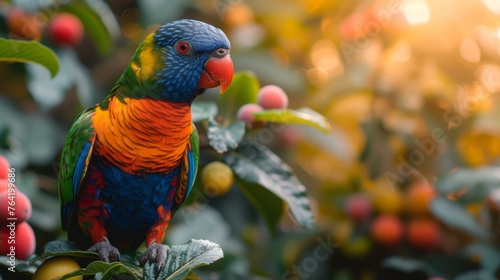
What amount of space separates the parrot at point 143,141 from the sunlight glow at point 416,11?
165 cm

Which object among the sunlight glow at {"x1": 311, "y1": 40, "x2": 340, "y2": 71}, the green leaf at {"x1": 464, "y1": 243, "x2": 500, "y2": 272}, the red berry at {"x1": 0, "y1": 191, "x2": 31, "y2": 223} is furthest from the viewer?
the sunlight glow at {"x1": 311, "y1": 40, "x2": 340, "y2": 71}

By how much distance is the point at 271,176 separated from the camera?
1.77 metres

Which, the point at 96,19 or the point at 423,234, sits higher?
the point at 96,19

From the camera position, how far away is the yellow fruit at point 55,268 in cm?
141

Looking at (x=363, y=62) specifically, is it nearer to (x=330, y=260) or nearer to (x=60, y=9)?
(x=330, y=260)

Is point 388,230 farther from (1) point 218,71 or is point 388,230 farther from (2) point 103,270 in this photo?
(2) point 103,270

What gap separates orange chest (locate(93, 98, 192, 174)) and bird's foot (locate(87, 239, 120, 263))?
200mm

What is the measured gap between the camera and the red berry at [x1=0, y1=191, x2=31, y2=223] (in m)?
1.47

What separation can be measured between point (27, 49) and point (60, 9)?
3.71ft

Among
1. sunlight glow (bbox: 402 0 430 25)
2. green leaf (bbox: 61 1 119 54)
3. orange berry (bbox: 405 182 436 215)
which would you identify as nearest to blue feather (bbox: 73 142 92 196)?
green leaf (bbox: 61 1 119 54)

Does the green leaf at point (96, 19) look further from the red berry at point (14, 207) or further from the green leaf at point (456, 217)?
the green leaf at point (456, 217)

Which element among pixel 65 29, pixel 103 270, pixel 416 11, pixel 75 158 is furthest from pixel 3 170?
pixel 416 11

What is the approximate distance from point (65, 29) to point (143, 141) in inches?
47.6

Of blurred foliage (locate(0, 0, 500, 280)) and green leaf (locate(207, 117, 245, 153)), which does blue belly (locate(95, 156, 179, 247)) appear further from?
blurred foliage (locate(0, 0, 500, 280))
